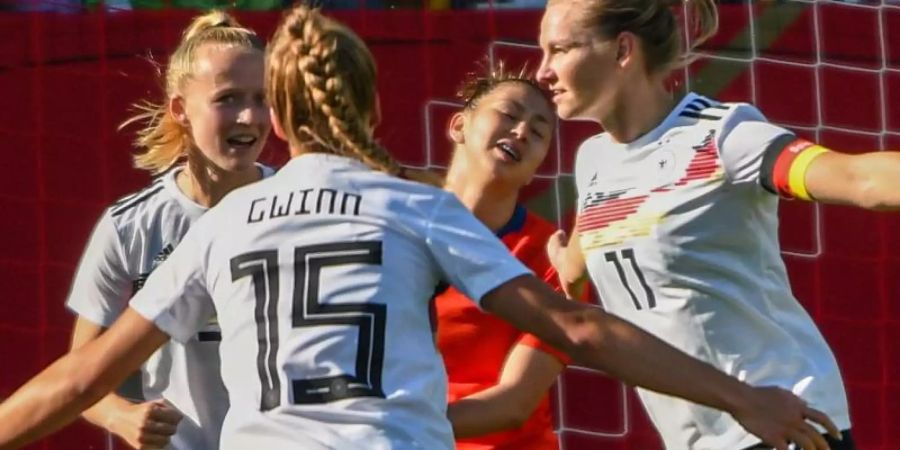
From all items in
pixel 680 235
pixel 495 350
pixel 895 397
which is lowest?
pixel 895 397

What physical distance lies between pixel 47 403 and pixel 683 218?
1.16 m

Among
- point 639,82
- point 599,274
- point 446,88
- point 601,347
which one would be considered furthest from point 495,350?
point 446,88

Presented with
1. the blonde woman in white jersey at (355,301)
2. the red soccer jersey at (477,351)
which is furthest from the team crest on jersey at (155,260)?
the blonde woman in white jersey at (355,301)

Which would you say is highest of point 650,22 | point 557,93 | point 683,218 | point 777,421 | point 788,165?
point 650,22

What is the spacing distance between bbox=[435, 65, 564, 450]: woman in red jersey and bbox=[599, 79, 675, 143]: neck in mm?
348

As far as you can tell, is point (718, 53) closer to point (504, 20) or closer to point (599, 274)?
point (504, 20)

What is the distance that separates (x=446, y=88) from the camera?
5.86 meters

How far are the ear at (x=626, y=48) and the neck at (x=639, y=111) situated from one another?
5 centimetres

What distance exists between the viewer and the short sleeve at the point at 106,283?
3.78m

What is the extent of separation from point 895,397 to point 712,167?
9.75 ft

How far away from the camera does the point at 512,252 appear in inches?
147

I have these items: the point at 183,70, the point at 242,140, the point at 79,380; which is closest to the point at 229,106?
the point at 242,140

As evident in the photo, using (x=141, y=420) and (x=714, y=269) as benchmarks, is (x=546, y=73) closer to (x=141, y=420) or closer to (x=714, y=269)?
(x=714, y=269)

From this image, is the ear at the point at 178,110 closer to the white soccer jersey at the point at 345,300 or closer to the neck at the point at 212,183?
the neck at the point at 212,183
